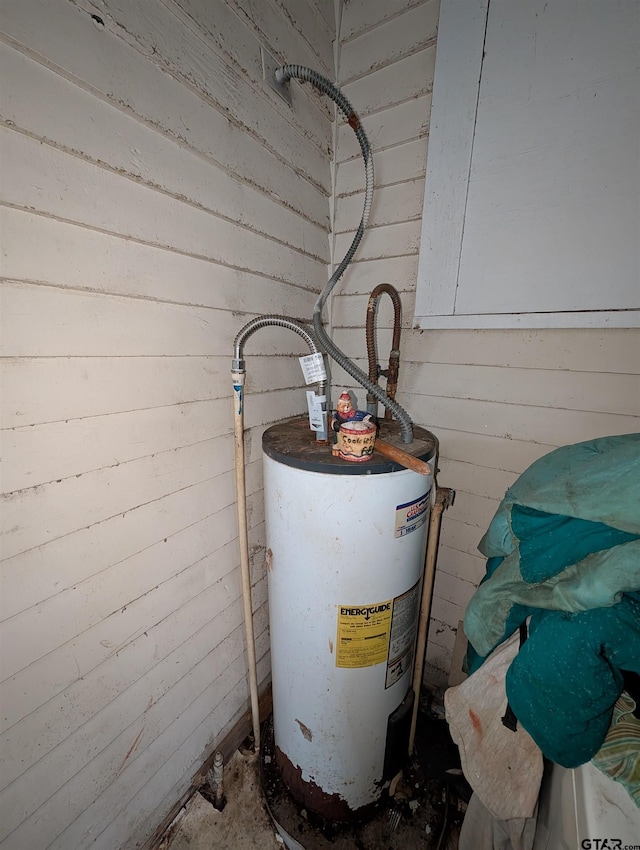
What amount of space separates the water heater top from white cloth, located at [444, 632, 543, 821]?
45 cm

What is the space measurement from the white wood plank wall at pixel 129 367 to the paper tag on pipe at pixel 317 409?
29cm

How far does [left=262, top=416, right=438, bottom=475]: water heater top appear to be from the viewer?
0.80 m

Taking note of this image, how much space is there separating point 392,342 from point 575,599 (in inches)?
36.9

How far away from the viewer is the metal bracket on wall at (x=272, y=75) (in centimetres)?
102

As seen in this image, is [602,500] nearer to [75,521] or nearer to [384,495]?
[384,495]

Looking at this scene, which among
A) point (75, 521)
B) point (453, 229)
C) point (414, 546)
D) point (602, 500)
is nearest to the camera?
point (602, 500)

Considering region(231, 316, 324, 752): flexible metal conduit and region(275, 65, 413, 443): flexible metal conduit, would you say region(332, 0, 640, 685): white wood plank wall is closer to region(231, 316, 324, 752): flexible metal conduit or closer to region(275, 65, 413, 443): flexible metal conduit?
region(275, 65, 413, 443): flexible metal conduit

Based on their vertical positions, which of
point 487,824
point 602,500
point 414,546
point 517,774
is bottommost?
point 487,824

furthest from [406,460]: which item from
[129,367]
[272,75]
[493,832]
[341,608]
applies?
[272,75]

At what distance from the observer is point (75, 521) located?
0.76m

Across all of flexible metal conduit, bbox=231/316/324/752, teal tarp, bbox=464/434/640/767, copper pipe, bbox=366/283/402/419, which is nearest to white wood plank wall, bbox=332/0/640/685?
copper pipe, bbox=366/283/402/419

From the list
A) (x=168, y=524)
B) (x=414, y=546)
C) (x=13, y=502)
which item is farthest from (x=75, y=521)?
(x=414, y=546)

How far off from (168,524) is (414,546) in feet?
2.25

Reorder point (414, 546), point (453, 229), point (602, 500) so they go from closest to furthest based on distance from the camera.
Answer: point (602, 500)
point (414, 546)
point (453, 229)
